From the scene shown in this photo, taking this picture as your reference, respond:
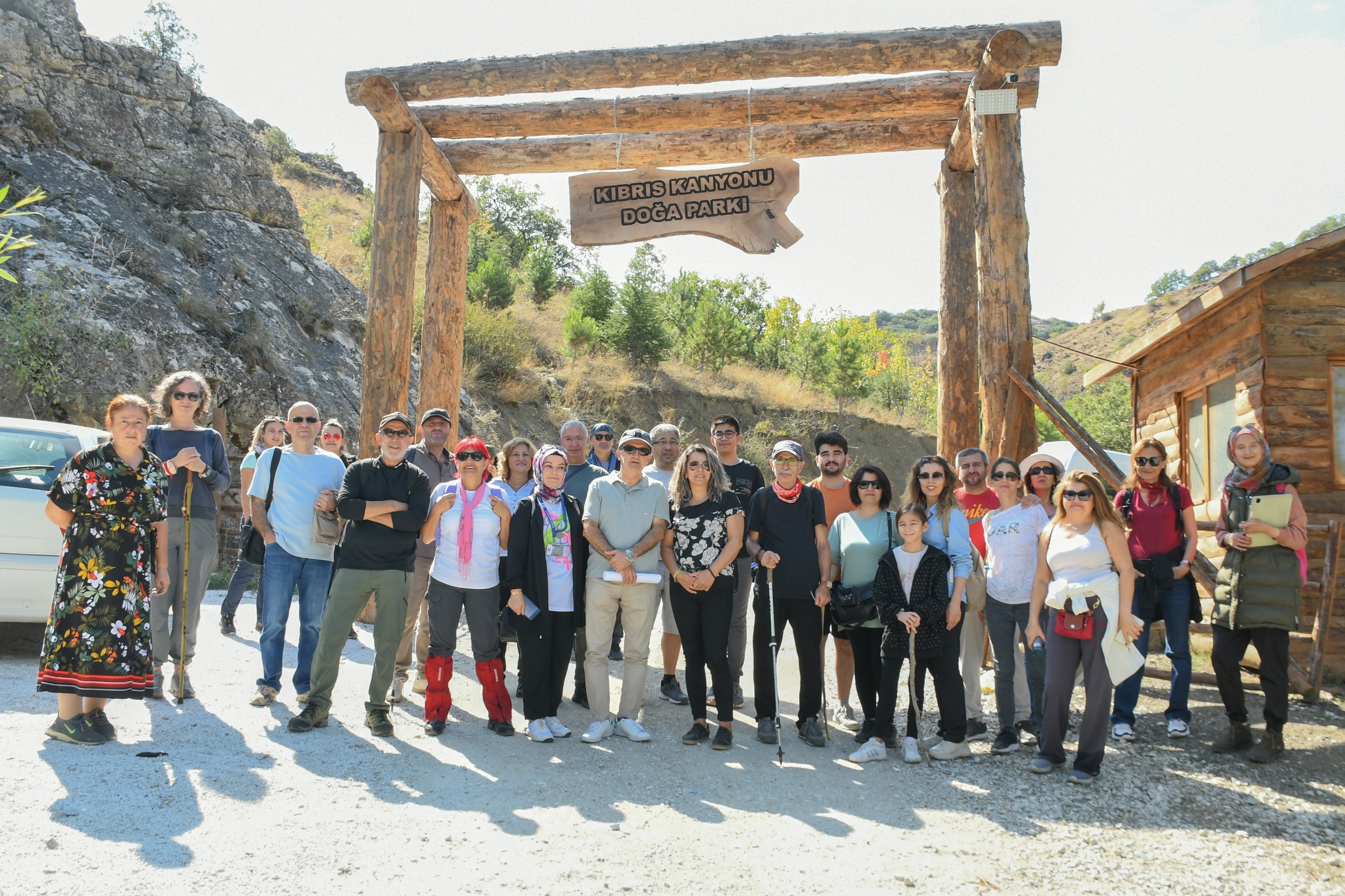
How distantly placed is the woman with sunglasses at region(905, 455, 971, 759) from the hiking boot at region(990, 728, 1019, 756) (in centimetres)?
18

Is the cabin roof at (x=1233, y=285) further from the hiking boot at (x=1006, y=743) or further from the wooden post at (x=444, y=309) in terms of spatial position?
the wooden post at (x=444, y=309)

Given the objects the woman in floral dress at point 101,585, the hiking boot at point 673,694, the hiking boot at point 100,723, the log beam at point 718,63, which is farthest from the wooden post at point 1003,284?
the hiking boot at point 100,723

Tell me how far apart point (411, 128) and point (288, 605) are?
13.7ft

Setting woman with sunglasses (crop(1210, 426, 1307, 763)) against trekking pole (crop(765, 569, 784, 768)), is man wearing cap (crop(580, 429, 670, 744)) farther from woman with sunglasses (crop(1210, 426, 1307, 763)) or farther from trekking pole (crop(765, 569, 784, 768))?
woman with sunglasses (crop(1210, 426, 1307, 763))

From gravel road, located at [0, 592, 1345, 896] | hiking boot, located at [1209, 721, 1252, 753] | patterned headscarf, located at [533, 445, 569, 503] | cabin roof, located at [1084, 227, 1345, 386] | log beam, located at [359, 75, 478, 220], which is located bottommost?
gravel road, located at [0, 592, 1345, 896]

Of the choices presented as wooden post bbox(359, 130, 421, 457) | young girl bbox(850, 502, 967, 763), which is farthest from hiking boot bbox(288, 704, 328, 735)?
young girl bbox(850, 502, 967, 763)

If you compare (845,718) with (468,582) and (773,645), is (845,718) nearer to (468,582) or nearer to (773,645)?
(773,645)

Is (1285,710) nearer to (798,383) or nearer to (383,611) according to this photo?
(383,611)

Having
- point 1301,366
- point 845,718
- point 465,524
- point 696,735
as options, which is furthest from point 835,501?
point 1301,366

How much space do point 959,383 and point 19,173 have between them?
520 inches

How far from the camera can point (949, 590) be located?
5.30 metres

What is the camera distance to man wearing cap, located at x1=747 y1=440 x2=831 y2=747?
5.53m

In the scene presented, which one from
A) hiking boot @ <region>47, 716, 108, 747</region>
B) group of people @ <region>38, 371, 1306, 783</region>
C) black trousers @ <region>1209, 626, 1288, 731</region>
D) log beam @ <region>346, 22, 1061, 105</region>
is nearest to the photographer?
hiking boot @ <region>47, 716, 108, 747</region>

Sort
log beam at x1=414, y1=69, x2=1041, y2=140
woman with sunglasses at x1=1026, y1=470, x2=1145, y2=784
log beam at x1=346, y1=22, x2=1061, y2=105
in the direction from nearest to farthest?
woman with sunglasses at x1=1026, y1=470, x2=1145, y2=784
log beam at x1=346, y1=22, x2=1061, y2=105
log beam at x1=414, y1=69, x2=1041, y2=140
